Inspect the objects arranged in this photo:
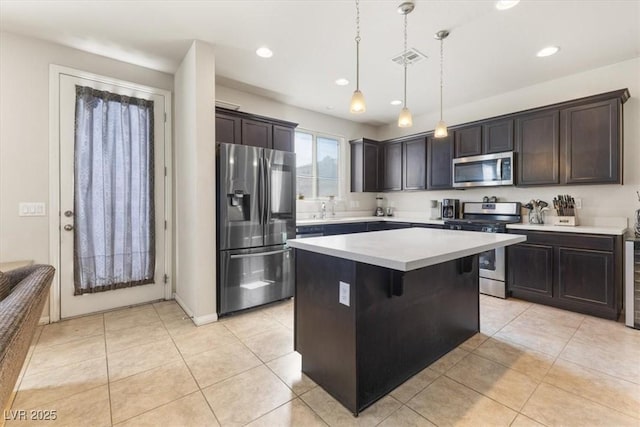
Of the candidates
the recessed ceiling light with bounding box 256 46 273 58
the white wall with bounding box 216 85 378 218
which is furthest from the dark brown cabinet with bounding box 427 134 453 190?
the recessed ceiling light with bounding box 256 46 273 58

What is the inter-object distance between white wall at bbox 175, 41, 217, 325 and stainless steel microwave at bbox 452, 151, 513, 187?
3.57 metres

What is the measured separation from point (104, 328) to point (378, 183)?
4677 mm

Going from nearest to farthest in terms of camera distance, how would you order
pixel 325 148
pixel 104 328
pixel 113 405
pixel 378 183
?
pixel 113 405
pixel 104 328
pixel 325 148
pixel 378 183

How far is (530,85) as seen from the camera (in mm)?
3949

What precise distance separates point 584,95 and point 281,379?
4628mm

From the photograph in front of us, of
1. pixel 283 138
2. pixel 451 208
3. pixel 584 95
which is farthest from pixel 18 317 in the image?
pixel 584 95

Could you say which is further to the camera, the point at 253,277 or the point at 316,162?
the point at 316,162

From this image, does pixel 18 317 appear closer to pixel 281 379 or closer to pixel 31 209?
pixel 281 379

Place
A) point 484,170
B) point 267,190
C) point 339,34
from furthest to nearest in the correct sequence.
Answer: point 484,170 < point 267,190 < point 339,34

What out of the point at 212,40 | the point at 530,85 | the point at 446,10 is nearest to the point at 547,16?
the point at 446,10

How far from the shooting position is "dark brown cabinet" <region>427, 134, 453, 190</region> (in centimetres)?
459

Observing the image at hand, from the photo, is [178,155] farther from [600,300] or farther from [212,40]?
[600,300]

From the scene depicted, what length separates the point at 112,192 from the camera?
3219 mm

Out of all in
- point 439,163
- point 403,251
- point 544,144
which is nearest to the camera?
point 403,251
